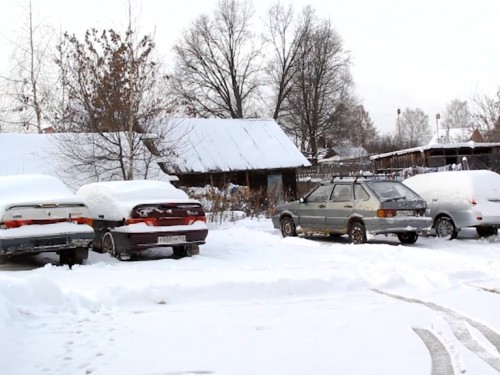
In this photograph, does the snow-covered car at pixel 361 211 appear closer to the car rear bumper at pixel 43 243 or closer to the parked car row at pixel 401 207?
the parked car row at pixel 401 207

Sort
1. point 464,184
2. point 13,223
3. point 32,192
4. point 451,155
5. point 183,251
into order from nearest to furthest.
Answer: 1. point 13,223
2. point 32,192
3. point 183,251
4. point 464,184
5. point 451,155

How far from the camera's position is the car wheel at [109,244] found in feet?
34.3

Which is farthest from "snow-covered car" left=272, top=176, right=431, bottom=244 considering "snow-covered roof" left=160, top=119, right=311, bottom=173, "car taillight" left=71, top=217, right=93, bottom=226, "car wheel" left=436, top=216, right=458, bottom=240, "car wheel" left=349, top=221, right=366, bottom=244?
"snow-covered roof" left=160, top=119, right=311, bottom=173

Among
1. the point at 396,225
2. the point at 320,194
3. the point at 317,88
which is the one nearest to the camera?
the point at 396,225

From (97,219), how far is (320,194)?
19.1 ft

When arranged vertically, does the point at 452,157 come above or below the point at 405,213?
above

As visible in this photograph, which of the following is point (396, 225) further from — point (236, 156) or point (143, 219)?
point (236, 156)

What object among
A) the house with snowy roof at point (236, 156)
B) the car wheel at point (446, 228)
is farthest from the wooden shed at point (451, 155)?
the car wheel at point (446, 228)

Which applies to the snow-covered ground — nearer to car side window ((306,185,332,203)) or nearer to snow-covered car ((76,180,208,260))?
snow-covered car ((76,180,208,260))

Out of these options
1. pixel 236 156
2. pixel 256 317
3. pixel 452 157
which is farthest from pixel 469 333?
pixel 452 157

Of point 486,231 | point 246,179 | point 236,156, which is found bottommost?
point 486,231

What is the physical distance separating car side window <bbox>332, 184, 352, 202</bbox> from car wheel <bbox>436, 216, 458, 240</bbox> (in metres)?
2.51

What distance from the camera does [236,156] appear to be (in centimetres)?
3031

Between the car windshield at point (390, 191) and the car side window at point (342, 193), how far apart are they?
0.53 m
